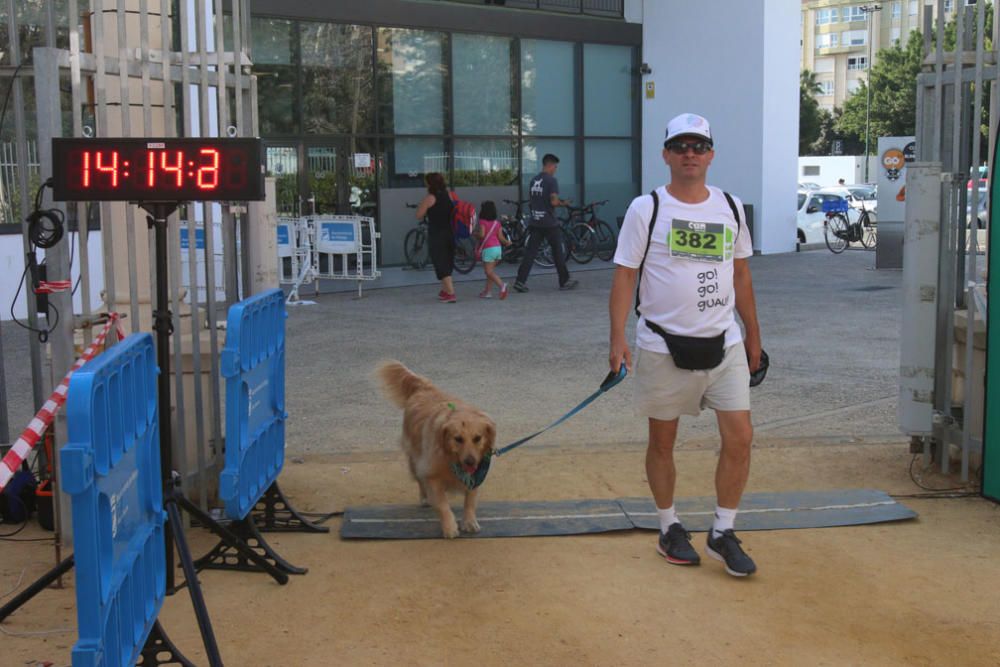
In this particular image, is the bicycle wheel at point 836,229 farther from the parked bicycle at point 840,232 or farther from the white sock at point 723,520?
the white sock at point 723,520

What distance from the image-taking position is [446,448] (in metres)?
5.43

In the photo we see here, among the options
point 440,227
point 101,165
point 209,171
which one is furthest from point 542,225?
point 101,165

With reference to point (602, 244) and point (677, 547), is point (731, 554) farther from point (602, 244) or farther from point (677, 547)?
point (602, 244)

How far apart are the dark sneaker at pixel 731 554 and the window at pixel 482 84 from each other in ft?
56.3

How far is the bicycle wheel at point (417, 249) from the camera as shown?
775 inches

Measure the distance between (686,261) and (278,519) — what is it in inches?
96.3

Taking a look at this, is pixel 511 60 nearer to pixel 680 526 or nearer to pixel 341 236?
pixel 341 236

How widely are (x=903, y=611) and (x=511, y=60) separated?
18739mm

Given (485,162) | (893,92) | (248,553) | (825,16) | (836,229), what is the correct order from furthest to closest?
(825,16) < (893,92) < (836,229) < (485,162) < (248,553)

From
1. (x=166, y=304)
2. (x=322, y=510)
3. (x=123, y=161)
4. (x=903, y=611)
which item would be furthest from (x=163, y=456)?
(x=903, y=611)

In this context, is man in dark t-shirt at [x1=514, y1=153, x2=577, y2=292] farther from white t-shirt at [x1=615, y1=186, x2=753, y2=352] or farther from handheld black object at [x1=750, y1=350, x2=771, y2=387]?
white t-shirt at [x1=615, y1=186, x2=753, y2=352]

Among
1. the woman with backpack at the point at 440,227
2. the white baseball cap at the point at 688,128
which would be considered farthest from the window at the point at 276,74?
the white baseball cap at the point at 688,128

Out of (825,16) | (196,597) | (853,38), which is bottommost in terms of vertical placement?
(196,597)

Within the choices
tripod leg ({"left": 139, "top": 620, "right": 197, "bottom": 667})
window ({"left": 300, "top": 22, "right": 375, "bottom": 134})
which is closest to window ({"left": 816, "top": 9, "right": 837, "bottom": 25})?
window ({"left": 300, "top": 22, "right": 375, "bottom": 134})
